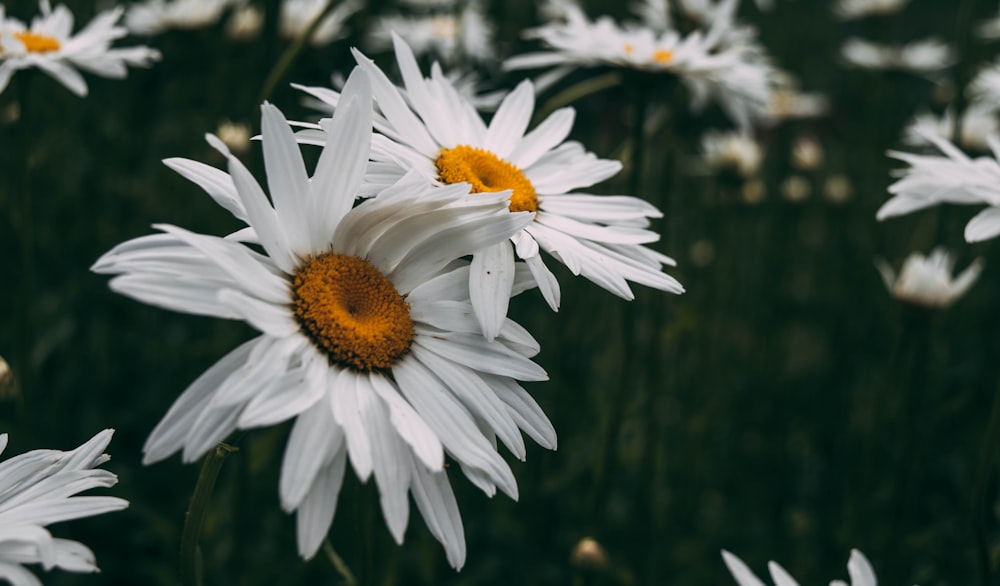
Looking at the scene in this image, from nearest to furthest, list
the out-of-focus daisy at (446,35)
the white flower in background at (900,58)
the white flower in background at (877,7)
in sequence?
the out-of-focus daisy at (446,35) → the white flower in background at (900,58) → the white flower in background at (877,7)

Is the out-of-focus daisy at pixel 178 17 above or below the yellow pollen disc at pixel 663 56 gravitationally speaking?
below

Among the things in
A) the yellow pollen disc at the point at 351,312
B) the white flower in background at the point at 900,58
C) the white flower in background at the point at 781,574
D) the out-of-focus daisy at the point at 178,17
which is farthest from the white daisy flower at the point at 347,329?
the white flower in background at the point at 900,58

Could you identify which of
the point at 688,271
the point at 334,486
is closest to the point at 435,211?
the point at 334,486

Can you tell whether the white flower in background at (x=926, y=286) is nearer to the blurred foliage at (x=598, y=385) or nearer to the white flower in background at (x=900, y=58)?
the blurred foliage at (x=598, y=385)

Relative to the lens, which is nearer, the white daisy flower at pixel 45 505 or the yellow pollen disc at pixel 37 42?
the white daisy flower at pixel 45 505

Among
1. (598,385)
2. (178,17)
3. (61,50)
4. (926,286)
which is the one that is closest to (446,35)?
(178,17)

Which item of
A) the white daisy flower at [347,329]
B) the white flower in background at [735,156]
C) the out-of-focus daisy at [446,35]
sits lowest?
the white daisy flower at [347,329]

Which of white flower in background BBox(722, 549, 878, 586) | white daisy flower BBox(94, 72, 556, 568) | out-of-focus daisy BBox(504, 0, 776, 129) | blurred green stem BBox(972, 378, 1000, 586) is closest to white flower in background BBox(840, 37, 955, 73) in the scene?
out-of-focus daisy BBox(504, 0, 776, 129)
